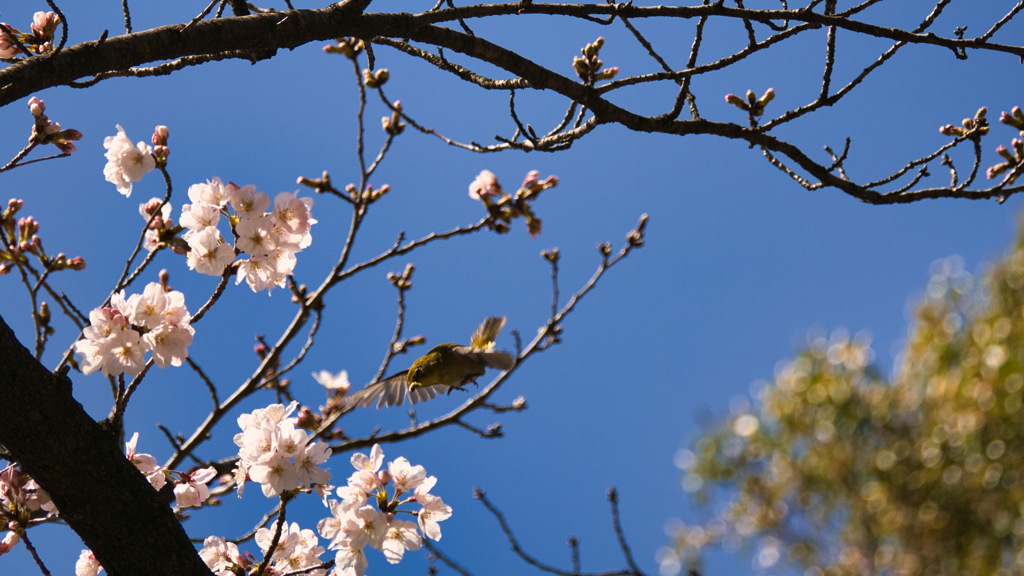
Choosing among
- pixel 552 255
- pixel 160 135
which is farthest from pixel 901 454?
pixel 160 135

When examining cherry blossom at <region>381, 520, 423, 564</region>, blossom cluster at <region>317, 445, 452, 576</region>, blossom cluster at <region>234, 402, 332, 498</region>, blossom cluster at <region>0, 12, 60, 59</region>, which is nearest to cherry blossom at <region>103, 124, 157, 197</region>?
blossom cluster at <region>0, 12, 60, 59</region>

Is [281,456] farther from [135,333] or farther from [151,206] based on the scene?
[151,206]

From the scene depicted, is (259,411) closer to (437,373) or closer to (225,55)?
(225,55)

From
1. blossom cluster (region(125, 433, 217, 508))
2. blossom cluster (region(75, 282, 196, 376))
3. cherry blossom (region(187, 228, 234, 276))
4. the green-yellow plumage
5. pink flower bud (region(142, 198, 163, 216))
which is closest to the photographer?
blossom cluster (region(75, 282, 196, 376))

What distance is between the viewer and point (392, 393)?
9.43ft

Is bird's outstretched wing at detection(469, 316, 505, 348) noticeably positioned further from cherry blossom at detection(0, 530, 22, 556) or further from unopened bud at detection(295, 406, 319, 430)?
cherry blossom at detection(0, 530, 22, 556)

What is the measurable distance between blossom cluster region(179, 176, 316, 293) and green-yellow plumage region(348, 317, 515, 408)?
1.08 metres

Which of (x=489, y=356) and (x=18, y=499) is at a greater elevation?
(x=489, y=356)

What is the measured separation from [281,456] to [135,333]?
42 cm

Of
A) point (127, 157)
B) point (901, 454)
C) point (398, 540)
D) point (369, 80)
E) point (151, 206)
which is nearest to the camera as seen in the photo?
point (398, 540)

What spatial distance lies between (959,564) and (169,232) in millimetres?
6833

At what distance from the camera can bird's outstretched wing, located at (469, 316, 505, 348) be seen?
3166 millimetres

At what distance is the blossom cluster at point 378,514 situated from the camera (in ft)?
5.51

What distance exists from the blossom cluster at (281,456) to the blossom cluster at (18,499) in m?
0.42
